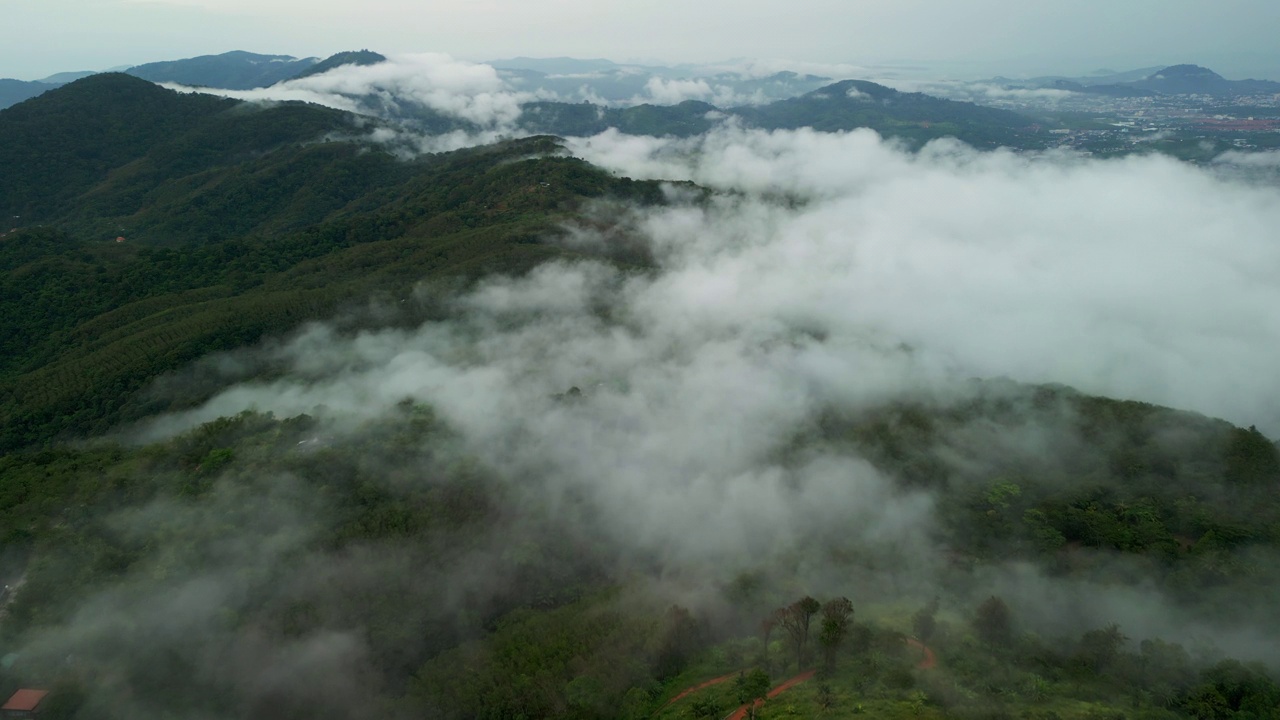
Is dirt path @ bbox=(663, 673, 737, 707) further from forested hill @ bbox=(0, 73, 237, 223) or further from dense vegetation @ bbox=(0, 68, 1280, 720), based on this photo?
forested hill @ bbox=(0, 73, 237, 223)

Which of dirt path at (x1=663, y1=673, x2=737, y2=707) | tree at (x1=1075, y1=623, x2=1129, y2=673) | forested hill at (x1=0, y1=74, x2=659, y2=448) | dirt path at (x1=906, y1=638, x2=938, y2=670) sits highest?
forested hill at (x1=0, y1=74, x2=659, y2=448)

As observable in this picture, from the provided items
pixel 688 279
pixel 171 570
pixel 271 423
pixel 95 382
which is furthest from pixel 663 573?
pixel 688 279

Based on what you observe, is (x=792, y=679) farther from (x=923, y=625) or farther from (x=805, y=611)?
(x=923, y=625)

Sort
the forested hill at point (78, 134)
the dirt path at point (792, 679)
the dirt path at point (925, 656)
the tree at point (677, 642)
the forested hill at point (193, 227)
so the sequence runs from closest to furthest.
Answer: the dirt path at point (792, 679)
the dirt path at point (925, 656)
the tree at point (677, 642)
the forested hill at point (193, 227)
the forested hill at point (78, 134)

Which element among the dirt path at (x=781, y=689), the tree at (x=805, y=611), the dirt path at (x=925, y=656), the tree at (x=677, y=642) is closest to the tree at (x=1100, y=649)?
the dirt path at (x=925, y=656)

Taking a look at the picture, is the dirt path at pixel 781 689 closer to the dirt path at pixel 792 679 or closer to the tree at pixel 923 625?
the dirt path at pixel 792 679

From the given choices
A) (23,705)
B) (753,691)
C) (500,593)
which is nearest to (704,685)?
(753,691)

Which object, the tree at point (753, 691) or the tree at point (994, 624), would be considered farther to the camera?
the tree at point (994, 624)

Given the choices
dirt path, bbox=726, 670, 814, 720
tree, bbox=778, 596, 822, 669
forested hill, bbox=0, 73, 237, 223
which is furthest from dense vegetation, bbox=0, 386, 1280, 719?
forested hill, bbox=0, 73, 237, 223
